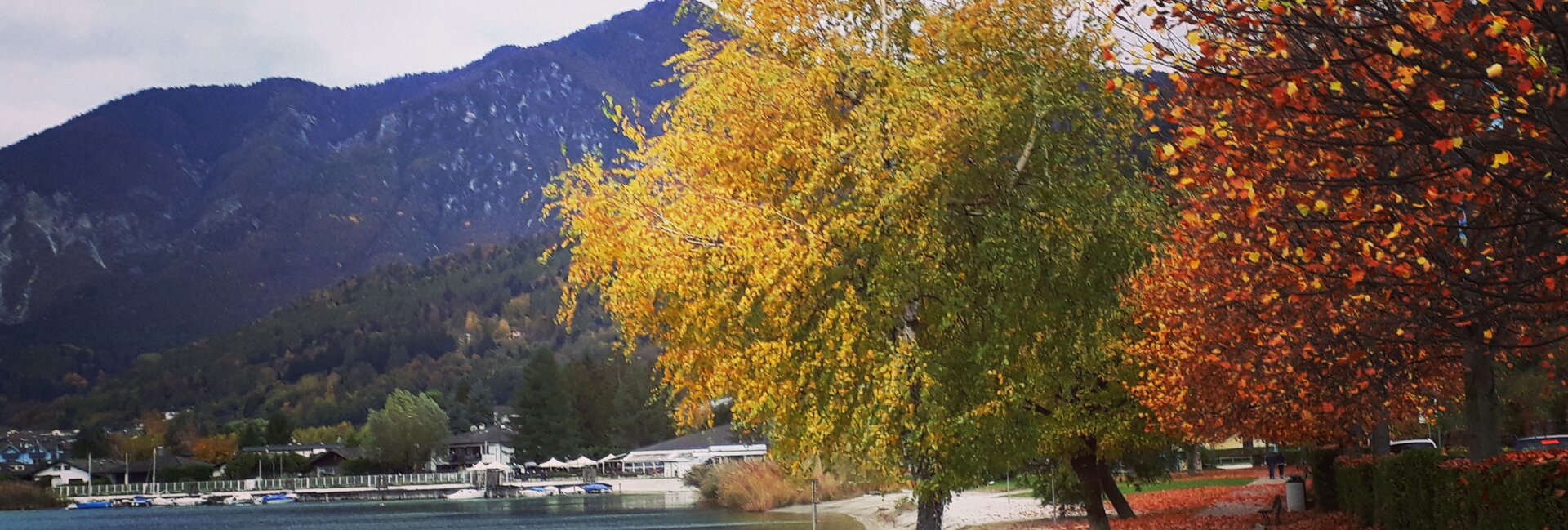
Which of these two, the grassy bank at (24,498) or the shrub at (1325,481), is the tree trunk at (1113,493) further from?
the grassy bank at (24,498)

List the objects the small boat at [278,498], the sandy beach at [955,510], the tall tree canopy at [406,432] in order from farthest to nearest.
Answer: the tall tree canopy at [406,432], the small boat at [278,498], the sandy beach at [955,510]

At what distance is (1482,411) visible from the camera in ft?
66.5

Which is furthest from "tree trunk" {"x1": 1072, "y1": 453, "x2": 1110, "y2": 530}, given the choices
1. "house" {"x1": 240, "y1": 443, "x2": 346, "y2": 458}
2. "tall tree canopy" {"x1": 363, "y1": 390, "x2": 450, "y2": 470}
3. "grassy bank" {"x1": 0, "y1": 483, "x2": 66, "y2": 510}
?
"house" {"x1": 240, "y1": 443, "x2": 346, "y2": 458}

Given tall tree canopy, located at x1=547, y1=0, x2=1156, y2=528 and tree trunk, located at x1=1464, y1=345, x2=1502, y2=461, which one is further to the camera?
tall tree canopy, located at x1=547, y1=0, x2=1156, y2=528

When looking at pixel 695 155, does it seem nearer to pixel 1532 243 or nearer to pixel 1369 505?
pixel 1532 243

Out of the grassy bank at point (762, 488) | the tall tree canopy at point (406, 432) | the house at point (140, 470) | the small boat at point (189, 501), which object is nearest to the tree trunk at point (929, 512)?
the grassy bank at point (762, 488)

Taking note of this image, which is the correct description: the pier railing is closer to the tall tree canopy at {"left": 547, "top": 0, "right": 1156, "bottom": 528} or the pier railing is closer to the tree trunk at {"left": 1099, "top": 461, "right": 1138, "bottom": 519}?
the tree trunk at {"left": 1099, "top": 461, "right": 1138, "bottom": 519}

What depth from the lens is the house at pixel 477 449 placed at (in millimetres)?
187250

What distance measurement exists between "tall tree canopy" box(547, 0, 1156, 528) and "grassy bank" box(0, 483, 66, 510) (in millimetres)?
167808

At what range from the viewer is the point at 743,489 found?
96938mm

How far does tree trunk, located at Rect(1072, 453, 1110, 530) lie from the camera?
32.5 meters

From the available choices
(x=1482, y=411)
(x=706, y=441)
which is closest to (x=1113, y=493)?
(x=1482, y=411)

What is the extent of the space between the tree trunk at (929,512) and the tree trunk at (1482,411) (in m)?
7.86

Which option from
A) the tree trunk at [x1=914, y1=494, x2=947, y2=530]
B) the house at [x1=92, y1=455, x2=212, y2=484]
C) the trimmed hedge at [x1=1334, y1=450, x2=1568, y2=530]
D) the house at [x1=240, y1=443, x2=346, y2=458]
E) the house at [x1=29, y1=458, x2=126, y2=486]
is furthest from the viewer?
the house at [x1=240, y1=443, x2=346, y2=458]
